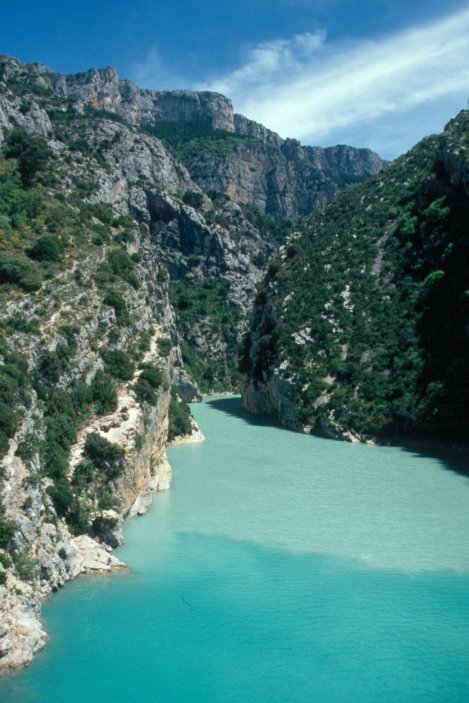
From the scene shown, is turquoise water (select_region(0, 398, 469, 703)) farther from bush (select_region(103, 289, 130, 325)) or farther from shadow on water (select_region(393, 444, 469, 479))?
bush (select_region(103, 289, 130, 325))

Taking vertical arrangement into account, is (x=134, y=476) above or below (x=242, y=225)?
below

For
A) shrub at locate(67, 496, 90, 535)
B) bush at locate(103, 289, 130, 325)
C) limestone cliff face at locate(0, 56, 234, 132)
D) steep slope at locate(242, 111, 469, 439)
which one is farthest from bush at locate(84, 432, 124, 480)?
limestone cliff face at locate(0, 56, 234, 132)

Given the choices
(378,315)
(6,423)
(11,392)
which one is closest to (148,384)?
(11,392)

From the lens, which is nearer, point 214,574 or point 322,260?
A: point 214,574

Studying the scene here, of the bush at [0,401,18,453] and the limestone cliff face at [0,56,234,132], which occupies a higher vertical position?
the limestone cliff face at [0,56,234,132]

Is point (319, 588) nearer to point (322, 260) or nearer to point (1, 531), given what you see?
point (1, 531)

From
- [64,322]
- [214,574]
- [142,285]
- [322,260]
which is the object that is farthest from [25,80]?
[214,574]

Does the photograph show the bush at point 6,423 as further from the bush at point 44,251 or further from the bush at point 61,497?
the bush at point 44,251
